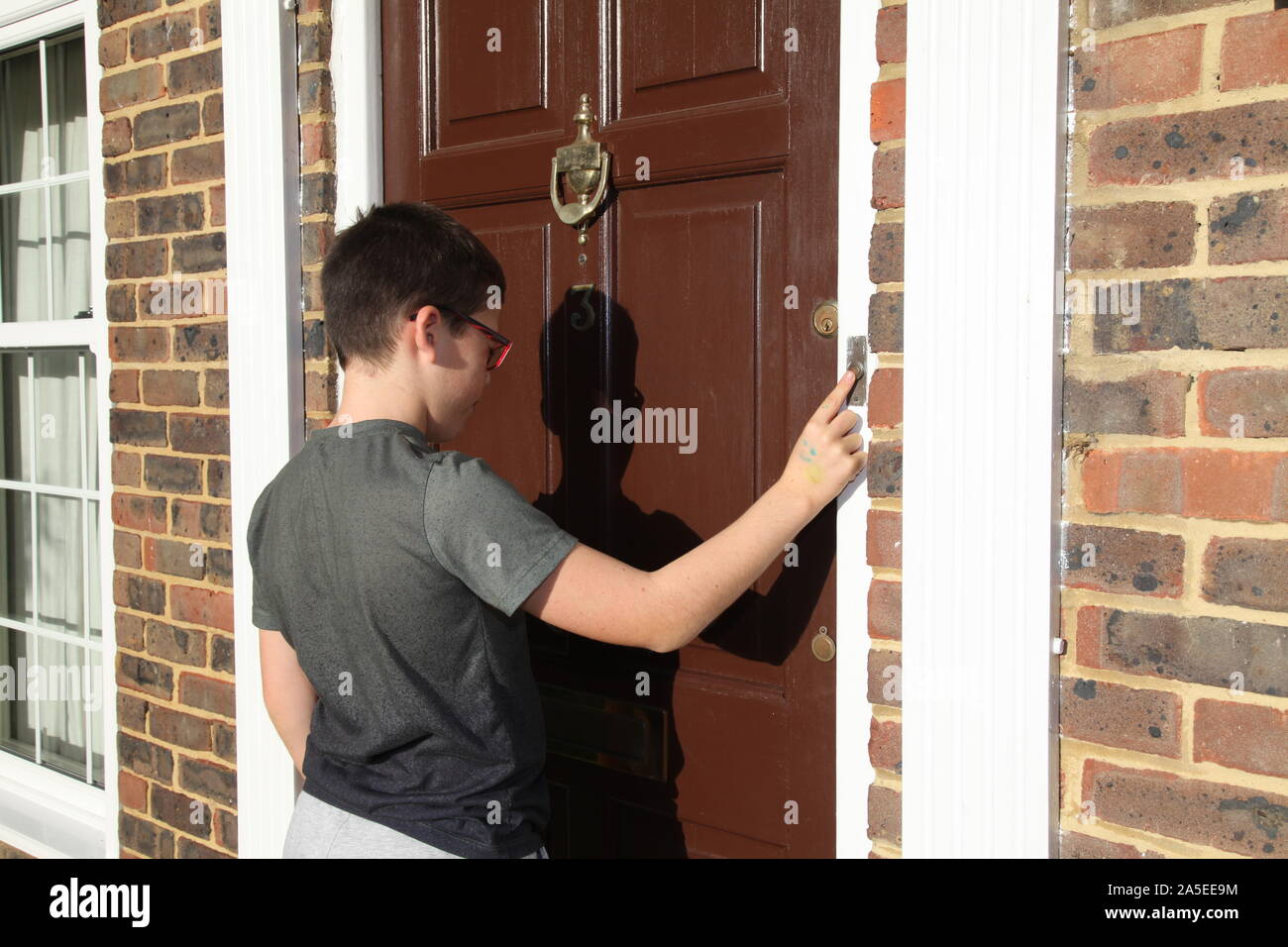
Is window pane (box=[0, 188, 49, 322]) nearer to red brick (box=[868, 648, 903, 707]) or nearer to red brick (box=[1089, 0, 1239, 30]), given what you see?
red brick (box=[868, 648, 903, 707])

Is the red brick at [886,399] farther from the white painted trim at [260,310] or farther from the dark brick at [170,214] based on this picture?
the dark brick at [170,214]

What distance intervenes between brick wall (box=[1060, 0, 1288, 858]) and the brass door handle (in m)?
0.96

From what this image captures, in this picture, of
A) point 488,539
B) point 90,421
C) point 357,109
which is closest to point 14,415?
point 90,421

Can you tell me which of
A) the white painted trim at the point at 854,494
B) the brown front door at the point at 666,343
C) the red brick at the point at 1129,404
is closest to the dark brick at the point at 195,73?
the brown front door at the point at 666,343

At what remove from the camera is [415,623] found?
5.06ft

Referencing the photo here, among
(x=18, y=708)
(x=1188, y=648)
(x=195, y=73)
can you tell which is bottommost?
(x=18, y=708)

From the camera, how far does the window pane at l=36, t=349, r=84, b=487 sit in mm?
3358

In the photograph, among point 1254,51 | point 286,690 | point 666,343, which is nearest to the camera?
point 1254,51

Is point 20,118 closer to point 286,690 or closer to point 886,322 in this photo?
point 286,690

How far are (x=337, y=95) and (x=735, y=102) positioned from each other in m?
1.13

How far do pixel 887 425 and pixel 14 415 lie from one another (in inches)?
122

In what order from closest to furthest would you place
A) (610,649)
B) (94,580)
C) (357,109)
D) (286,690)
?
(286,690)
(610,649)
(357,109)
(94,580)

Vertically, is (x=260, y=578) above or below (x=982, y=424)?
below
